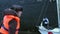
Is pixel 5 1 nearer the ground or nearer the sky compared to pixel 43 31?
nearer the sky

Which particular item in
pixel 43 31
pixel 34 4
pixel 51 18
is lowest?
pixel 43 31

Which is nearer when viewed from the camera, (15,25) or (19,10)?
(15,25)

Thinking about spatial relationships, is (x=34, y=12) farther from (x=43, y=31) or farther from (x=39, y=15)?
(x=43, y=31)

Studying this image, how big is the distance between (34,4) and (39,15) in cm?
23

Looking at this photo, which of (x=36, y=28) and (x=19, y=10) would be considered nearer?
(x=19, y=10)

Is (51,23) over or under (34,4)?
under

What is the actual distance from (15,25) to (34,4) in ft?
2.71

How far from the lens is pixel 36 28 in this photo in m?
3.16

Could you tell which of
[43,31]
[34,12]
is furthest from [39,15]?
[43,31]

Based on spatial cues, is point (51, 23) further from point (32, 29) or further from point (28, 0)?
point (28, 0)

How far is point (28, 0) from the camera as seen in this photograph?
3271mm

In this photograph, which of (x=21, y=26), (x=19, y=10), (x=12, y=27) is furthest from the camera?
(x=21, y=26)

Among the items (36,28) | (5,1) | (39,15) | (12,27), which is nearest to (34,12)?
(39,15)

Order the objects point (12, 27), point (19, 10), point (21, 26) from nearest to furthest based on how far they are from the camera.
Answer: point (12, 27) → point (19, 10) → point (21, 26)
